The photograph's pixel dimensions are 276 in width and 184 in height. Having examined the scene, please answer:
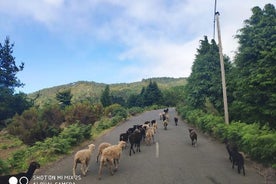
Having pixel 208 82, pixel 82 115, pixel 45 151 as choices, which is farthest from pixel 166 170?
pixel 82 115

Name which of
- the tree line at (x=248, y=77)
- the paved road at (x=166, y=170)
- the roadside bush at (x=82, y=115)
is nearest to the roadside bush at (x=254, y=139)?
the paved road at (x=166, y=170)

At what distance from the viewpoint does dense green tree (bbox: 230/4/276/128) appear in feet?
61.6

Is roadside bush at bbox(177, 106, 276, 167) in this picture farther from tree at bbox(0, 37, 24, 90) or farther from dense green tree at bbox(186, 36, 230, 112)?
tree at bbox(0, 37, 24, 90)

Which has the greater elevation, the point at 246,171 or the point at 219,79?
the point at 219,79

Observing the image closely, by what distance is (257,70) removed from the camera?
20.1 meters

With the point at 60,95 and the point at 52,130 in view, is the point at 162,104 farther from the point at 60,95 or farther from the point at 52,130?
the point at 52,130

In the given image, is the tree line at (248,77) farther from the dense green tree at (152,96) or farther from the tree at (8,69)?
the dense green tree at (152,96)

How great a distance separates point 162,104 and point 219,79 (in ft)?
214

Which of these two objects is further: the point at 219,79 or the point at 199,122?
the point at 219,79

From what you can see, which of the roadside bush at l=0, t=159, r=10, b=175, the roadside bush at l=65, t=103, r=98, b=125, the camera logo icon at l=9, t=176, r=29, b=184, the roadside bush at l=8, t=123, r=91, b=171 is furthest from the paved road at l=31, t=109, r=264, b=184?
the roadside bush at l=65, t=103, r=98, b=125

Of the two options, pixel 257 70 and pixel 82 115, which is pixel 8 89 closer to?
pixel 82 115

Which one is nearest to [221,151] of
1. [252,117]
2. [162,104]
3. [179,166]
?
[179,166]

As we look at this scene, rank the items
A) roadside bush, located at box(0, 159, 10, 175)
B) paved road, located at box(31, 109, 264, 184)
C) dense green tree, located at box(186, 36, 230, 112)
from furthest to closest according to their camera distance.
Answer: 1. dense green tree, located at box(186, 36, 230, 112)
2. roadside bush, located at box(0, 159, 10, 175)
3. paved road, located at box(31, 109, 264, 184)

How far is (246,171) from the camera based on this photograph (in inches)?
485
